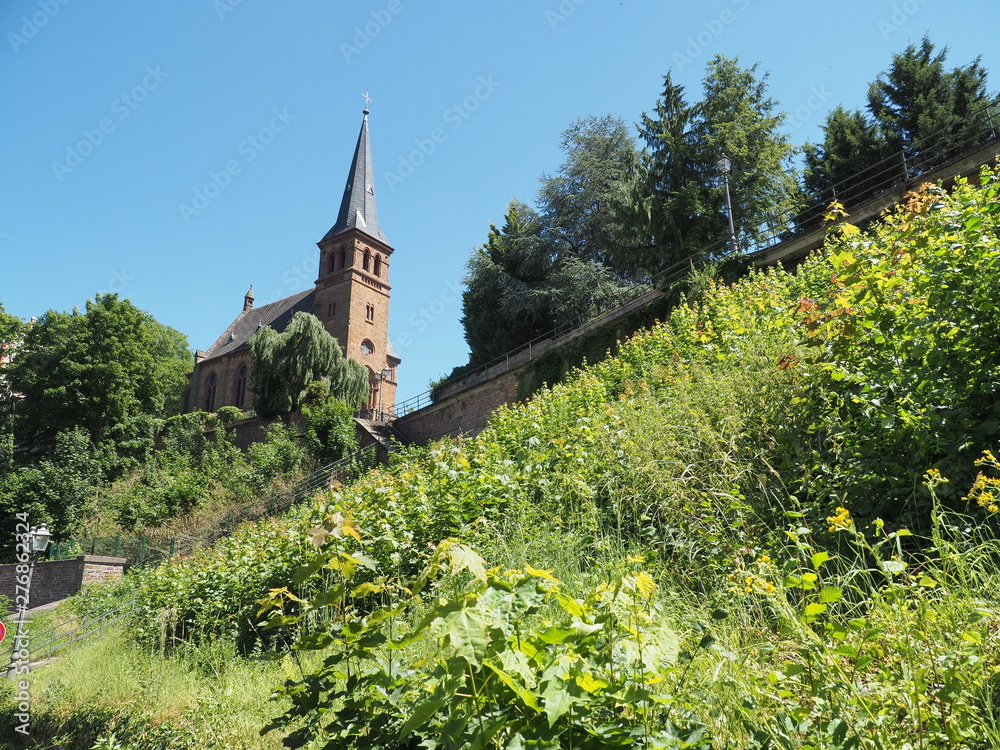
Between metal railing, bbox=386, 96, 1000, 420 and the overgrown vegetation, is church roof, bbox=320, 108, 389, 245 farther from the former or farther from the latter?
the overgrown vegetation

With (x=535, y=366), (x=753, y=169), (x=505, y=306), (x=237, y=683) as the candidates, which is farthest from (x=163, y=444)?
(x=237, y=683)

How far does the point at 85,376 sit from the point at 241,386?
14148 mm

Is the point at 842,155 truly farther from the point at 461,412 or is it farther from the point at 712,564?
the point at 712,564

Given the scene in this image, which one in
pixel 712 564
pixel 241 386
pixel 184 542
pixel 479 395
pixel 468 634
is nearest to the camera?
pixel 468 634

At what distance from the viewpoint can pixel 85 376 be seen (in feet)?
103

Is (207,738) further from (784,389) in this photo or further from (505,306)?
(505,306)

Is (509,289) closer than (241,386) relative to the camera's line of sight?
Yes

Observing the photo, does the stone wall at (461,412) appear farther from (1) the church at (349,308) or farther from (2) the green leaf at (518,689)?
(2) the green leaf at (518,689)

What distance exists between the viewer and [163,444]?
32.8 metres

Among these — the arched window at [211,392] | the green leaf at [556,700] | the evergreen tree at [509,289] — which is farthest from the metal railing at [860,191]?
the arched window at [211,392]

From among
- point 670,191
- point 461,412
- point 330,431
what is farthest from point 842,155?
point 330,431

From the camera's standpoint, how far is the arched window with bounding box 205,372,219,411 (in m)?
46.4

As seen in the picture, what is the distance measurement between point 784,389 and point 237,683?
4.53m

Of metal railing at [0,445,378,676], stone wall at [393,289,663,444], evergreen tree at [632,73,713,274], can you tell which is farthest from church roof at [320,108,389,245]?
evergreen tree at [632,73,713,274]
